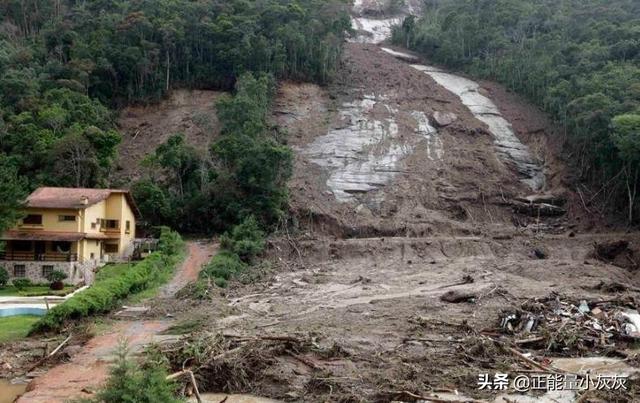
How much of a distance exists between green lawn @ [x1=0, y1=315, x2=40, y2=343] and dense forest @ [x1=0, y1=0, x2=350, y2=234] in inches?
510

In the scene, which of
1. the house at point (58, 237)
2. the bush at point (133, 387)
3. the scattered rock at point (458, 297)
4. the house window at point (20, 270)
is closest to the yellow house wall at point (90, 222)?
the house at point (58, 237)

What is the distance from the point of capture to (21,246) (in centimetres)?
3472

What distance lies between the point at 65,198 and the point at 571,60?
4504 centimetres

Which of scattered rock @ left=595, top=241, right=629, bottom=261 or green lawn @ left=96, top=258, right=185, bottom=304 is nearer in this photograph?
green lawn @ left=96, top=258, right=185, bottom=304

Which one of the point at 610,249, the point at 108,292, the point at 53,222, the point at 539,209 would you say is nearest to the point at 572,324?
the point at 108,292

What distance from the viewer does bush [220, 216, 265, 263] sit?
37469mm

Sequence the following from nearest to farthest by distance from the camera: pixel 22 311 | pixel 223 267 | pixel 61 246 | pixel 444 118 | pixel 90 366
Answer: pixel 90 366 < pixel 22 311 < pixel 223 267 < pixel 61 246 < pixel 444 118

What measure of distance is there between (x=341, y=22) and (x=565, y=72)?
23.0 meters

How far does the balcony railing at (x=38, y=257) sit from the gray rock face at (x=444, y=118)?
37.0m

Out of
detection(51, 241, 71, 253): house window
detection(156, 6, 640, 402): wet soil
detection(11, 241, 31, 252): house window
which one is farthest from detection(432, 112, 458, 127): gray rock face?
detection(11, 241, 31, 252): house window

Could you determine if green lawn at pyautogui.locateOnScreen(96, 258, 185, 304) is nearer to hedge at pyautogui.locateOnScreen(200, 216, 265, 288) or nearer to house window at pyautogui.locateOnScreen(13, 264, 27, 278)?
hedge at pyautogui.locateOnScreen(200, 216, 265, 288)

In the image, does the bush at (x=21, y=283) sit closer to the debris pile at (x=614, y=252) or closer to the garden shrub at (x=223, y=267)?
the garden shrub at (x=223, y=267)

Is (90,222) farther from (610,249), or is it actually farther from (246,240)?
(610,249)

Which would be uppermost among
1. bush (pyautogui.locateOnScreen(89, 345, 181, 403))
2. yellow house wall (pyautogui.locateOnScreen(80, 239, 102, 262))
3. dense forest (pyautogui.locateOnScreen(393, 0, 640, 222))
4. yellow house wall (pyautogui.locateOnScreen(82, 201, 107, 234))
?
dense forest (pyautogui.locateOnScreen(393, 0, 640, 222))
